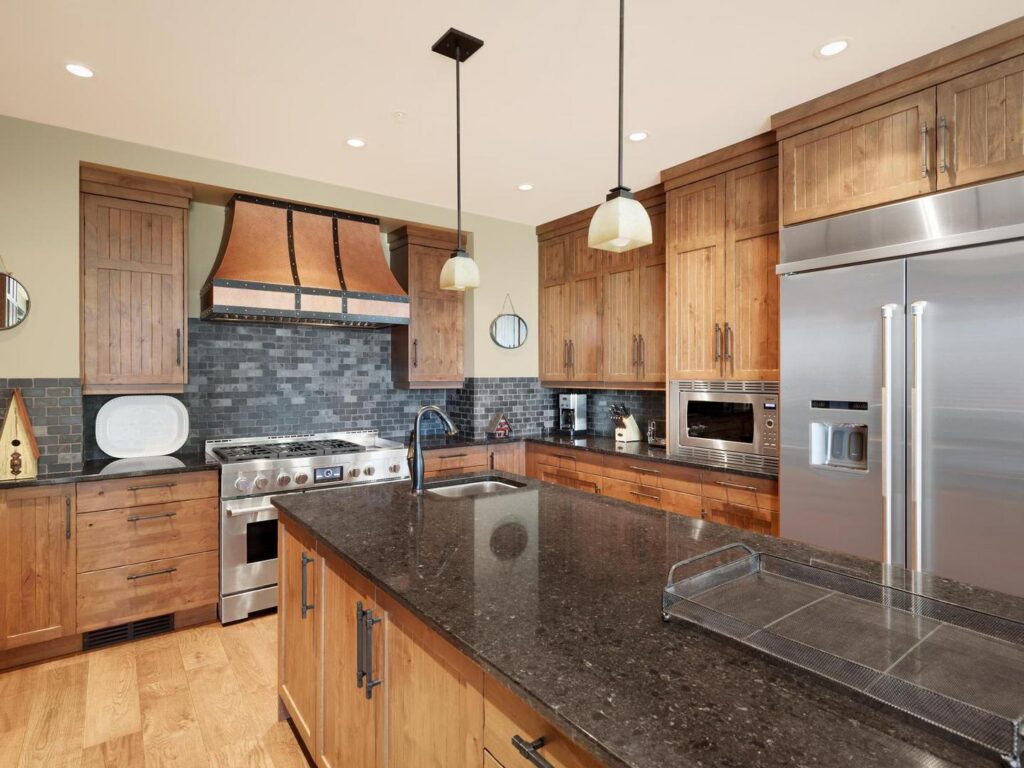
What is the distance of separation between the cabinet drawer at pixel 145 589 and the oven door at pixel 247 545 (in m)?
0.08

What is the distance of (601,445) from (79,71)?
3.61 m

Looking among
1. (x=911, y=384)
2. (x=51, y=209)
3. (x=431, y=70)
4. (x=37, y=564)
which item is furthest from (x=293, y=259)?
(x=911, y=384)

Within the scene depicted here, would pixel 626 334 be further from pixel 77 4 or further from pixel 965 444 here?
pixel 77 4

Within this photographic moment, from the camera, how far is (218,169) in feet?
11.1

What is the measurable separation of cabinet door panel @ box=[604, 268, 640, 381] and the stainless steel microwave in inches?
24.5

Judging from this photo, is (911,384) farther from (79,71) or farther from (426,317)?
(79,71)

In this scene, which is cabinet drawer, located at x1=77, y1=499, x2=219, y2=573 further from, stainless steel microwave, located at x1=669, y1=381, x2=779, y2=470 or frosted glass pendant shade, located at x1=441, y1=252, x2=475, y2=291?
stainless steel microwave, located at x1=669, y1=381, x2=779, y2=470

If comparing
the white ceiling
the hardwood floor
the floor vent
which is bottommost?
the hardwood floor

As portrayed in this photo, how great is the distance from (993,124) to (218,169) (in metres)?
3.86

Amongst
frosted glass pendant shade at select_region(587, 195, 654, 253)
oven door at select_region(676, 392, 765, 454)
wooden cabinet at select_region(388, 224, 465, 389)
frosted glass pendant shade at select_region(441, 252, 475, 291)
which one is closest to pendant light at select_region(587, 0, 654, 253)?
frosted glass pendant shade at select_region(587, 195, 654, 253)

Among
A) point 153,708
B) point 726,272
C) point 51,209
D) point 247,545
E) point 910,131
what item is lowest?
point 153,708

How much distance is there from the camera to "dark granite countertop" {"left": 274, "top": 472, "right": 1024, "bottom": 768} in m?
0.74

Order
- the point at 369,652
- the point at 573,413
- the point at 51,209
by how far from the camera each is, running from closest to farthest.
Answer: the point at 369,652
the point at 51,209
the point at 573,413

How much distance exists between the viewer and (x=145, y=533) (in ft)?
9.90
